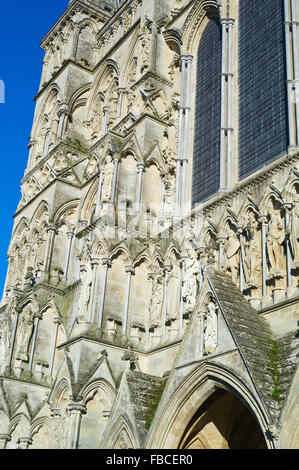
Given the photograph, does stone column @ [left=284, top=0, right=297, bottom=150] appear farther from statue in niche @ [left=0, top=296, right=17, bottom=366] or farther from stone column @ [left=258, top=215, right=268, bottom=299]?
statue in niche @ [left=0, top=296, right=17, bottom=366]

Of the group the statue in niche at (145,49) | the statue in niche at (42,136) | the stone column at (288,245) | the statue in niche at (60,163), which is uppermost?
the statue in niche at (42,136)

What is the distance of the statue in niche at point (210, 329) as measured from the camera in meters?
12.2

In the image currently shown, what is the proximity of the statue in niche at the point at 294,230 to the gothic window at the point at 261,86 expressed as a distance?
2372mm


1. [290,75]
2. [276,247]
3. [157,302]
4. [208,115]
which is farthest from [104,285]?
[290,75]

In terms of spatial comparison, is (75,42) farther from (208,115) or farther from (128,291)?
(128,291)

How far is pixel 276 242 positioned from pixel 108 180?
7827 millimetres

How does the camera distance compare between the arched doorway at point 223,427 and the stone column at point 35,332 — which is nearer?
the arched doorway at point 223,427

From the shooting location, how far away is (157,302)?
17641 millimetres

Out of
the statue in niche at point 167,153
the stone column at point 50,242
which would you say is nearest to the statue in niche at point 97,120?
the stone column at point 50,242

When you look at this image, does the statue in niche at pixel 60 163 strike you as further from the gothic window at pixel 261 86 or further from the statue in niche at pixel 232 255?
the statue in niche at pixel 232 255

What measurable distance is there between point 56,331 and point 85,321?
15.6 feet

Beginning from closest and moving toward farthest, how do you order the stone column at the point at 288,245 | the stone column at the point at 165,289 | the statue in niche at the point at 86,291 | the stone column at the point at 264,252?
the stone column at the point at 288,245 → the stone column at the point at 264,252 → the stone column at the point at 165,289 → the statue in niche at the point at 86,291

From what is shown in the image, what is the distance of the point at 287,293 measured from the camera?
1273 cm
